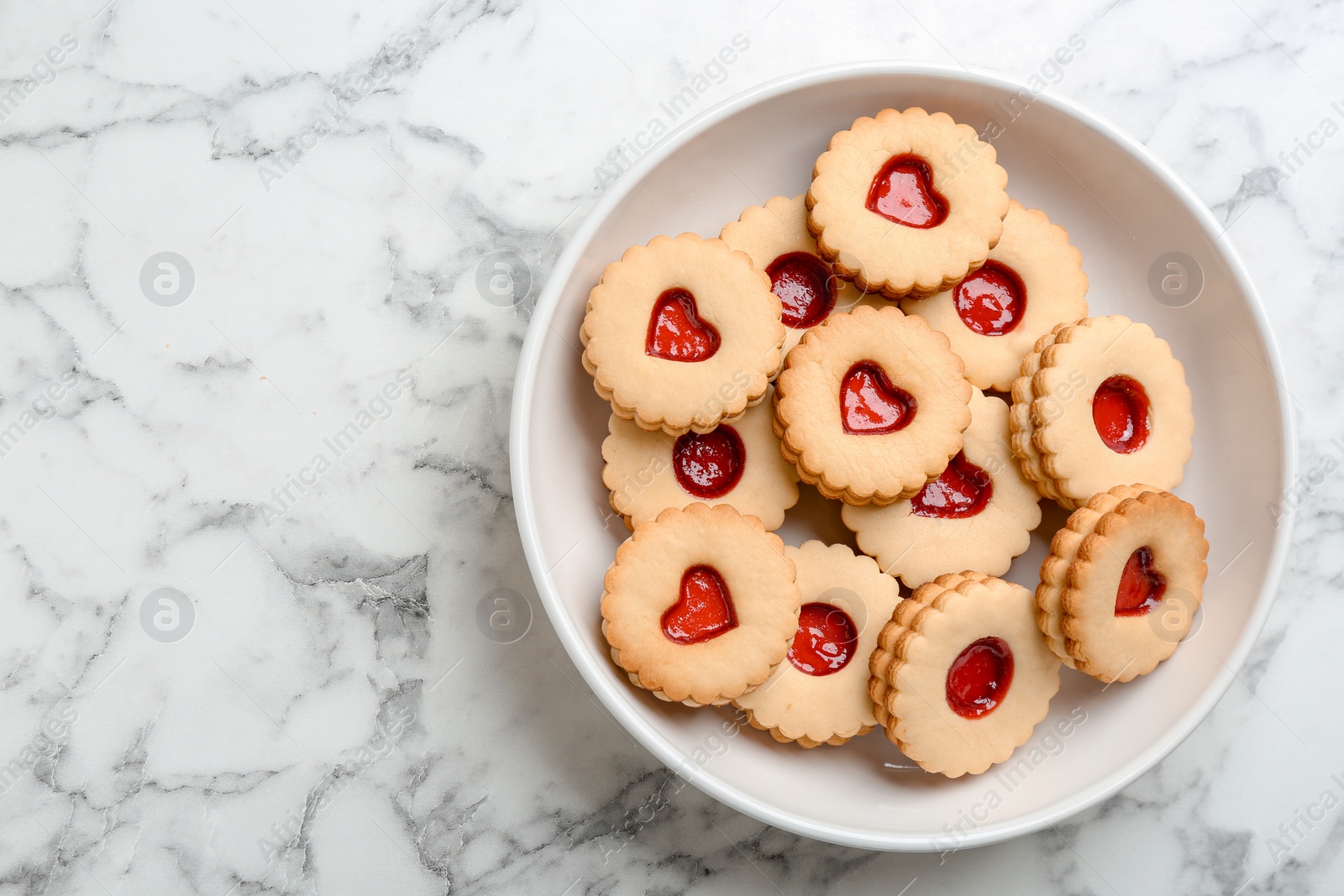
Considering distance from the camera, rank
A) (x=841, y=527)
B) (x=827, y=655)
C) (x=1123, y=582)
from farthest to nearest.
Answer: (x=841, y=527), (x=827, y=655), (x=1123, y=582)

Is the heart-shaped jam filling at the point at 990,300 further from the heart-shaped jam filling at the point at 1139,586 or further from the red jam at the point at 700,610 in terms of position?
the red jam at the point at 700,610

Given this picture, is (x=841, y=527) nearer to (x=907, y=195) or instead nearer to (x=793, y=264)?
(x=793, y=264)

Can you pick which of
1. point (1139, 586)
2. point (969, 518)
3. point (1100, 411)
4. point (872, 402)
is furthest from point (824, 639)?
point (1100, 411)

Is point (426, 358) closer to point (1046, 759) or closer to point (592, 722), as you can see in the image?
point (592, 722)

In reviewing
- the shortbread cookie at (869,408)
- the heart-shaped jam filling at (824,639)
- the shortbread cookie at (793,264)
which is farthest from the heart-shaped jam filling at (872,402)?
the heart-shaped jam filling at (824,639)

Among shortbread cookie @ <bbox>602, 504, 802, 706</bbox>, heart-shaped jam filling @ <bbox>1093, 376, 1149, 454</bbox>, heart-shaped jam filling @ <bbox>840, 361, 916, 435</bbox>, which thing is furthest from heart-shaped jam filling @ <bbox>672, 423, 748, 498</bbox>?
heart-shaped jam filling @ <bbox>1093, 376, 1149, 454</bbox>

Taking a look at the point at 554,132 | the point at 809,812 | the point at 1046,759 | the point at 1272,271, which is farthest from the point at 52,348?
the point at 1272,271

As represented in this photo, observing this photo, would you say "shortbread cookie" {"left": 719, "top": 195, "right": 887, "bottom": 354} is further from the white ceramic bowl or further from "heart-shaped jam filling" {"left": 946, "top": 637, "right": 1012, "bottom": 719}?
"heart-shaped jam filling" {"left": 946, "top": 637, "right": 1012, "bottom": 719}
